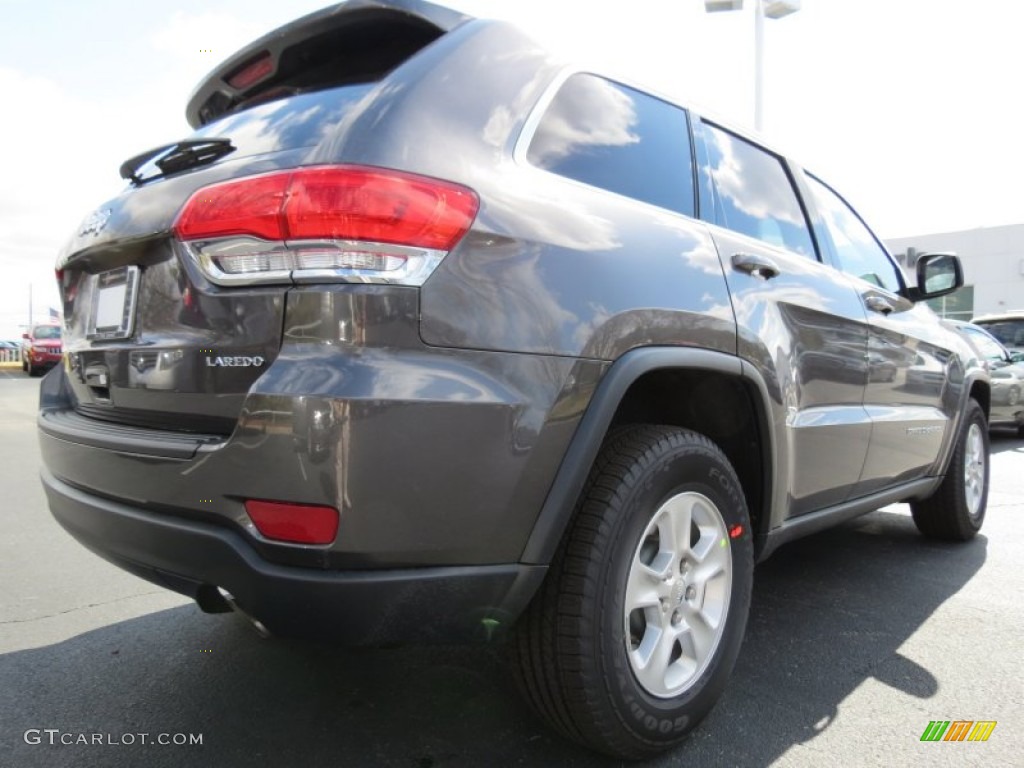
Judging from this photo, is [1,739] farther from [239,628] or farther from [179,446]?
[179,446]

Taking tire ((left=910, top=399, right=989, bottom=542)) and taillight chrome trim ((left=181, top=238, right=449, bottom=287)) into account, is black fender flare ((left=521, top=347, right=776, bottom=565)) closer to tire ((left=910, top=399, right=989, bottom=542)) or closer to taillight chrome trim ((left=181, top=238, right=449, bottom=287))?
taillight chrome trim ((left=181, top=238, right=449, bottom=287))

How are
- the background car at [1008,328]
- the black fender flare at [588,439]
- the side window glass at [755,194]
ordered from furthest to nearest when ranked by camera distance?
the background car at [1008,328], the side window glass at [755,194], the black fender flare at [588,439]

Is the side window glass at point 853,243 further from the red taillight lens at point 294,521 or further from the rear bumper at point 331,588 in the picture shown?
the red taillight lens at point 294,521

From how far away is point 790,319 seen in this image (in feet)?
8.55

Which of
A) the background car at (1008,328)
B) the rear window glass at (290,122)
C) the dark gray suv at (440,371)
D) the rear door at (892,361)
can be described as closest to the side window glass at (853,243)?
A: the rear door at (892,361)

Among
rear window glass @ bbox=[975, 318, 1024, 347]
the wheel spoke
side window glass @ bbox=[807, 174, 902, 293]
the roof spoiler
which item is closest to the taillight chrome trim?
the roof spoiler

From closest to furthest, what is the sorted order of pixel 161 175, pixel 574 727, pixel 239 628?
pixel 574 727 < pixel 161 175 < pixel 239 628

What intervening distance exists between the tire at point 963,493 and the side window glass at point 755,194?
1.86 meters

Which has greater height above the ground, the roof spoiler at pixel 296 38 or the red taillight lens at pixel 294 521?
the roof spoiler at pixel 296 38

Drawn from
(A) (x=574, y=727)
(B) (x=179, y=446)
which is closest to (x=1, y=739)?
(B) (x=179, y=446)

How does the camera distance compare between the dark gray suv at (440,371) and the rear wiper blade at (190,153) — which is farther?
the rear wiper blade at (190,153)

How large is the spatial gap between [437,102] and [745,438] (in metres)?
1.41

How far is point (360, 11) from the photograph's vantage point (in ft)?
6.43

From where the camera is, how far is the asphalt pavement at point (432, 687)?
6.79 feet
